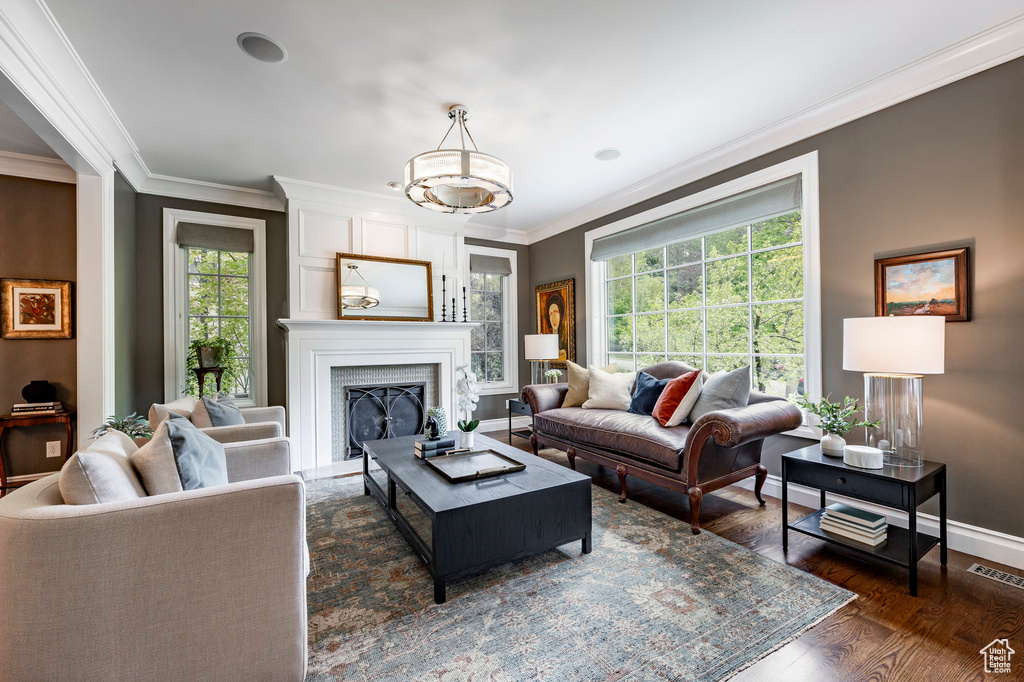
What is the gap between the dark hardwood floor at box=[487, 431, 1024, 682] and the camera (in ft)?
4.96

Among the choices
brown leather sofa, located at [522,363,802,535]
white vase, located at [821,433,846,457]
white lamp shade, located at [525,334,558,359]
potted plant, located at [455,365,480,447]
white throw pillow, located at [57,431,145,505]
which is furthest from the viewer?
white lamp shade, located at [525,334,558,359]

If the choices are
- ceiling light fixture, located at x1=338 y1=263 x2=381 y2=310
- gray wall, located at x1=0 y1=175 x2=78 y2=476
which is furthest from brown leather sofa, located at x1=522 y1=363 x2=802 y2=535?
gray wall, located at x1=0 y1=175 x2=78 y2=476

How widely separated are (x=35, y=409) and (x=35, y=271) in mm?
1070

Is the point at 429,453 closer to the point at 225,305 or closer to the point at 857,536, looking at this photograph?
the point at 857,536

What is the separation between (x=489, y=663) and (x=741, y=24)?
2.93 m

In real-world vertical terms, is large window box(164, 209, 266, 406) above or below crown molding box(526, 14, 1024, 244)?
below

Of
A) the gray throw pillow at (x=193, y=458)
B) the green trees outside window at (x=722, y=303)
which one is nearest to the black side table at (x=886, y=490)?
the green trees outside window at (x=722, y=303)

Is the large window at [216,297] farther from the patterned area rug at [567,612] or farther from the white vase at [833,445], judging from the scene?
the white vase at [833,445]

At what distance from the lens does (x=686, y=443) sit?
8.73 feet

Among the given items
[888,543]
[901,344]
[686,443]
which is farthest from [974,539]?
[686,443]

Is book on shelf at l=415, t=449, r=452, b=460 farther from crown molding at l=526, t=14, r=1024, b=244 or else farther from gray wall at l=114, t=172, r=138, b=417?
crown molding at l=526, t=14, r=1024, b=244

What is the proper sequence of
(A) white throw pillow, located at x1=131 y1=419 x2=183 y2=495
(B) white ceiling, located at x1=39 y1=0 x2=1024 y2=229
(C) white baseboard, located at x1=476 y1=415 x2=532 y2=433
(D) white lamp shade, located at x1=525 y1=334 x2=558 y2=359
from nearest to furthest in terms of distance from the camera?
(A) white throw pillow, located at x1=131 y1=419 x2=183 y2=495 → (B) white ceiling, located at x1=39 y1=0 x2=1024 y2=229 → (D) white lamp shade, located at x1=525 y1=334 x2=558 y2=359 → (C) white baseboard, located at x1=476 y1=415 x2=532 y2=433

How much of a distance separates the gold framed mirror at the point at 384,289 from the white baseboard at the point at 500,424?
162 cm

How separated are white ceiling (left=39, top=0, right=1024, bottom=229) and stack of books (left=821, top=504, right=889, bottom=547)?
236cm
